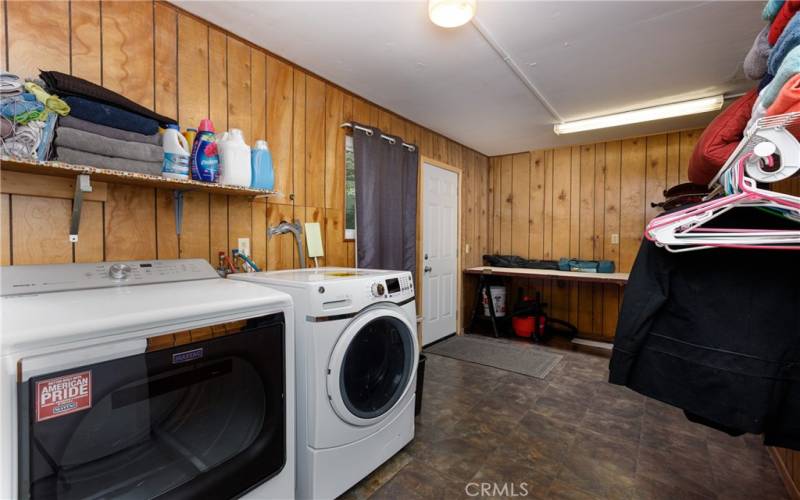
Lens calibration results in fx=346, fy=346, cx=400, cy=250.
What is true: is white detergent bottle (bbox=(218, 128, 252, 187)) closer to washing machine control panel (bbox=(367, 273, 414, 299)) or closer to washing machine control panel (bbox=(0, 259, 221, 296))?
washing machine control panel (bbox=(0, 259, 221, 296))

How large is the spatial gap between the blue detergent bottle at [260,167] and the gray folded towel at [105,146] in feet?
1.51

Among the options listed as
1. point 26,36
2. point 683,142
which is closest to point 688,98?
point 683,142

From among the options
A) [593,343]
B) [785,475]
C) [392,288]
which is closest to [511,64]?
[392,288]

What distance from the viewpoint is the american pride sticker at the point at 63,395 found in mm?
762

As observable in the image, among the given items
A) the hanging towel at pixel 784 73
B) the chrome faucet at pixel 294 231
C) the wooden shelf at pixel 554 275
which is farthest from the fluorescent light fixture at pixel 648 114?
the chrome faucet at pixel 294 231

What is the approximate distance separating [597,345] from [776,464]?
6.57ft

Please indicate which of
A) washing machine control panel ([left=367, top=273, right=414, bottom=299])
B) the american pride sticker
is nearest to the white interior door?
washing machine control panel ([left=367, top=273, right=414, bottom=299])

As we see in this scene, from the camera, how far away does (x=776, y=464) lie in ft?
6.04

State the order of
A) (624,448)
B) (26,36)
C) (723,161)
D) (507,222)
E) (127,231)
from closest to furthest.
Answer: (723,161), (26,36), (127,231), (624,448), (507,222)

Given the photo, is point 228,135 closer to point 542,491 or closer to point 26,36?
point 26,36

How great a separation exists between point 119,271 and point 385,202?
6.36ft

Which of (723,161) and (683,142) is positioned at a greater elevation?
(683,142)

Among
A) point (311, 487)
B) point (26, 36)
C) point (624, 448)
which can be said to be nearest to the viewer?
point (26, 36)

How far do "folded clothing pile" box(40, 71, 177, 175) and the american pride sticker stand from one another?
2.87 ft
